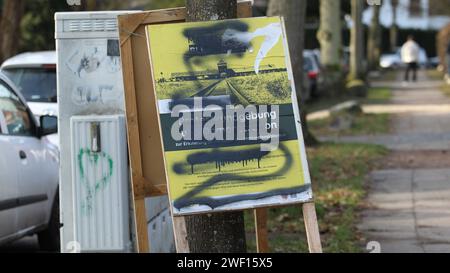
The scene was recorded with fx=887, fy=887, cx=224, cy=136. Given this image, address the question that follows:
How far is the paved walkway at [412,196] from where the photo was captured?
826 cm

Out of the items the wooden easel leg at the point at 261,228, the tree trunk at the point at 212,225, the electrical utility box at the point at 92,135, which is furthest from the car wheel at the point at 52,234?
the tree trunk at the point at 212,225

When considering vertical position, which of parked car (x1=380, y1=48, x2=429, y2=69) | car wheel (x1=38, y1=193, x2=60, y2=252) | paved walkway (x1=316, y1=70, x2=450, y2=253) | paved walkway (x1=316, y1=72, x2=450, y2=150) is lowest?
parked car (x1=380, y1=48, x2=429, y2=69)

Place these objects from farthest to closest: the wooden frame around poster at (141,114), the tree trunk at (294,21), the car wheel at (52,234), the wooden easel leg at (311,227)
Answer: the tree trunk at (294,21) → the car wheel at (52,234) → the wooden frame around poster at (141,114) → the wooden easel leg at (311,227)

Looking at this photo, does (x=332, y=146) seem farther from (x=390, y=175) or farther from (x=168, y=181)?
(x=168, y=181)

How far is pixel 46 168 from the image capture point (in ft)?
27.7

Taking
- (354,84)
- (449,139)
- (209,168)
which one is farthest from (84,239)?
(354,84)

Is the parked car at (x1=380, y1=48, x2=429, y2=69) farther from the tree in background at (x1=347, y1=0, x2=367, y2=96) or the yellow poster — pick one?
the yellow poster

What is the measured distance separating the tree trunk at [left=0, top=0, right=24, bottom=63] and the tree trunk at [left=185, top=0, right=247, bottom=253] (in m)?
14.0

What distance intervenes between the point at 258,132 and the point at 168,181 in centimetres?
61

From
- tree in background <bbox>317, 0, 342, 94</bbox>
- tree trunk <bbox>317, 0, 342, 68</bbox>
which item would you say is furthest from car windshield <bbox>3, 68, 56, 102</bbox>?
tree in background <bbox>317, 0, 342, 94</bbox>

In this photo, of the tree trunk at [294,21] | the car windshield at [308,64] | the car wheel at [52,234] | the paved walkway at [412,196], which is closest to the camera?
the paved walkway at [412,196]

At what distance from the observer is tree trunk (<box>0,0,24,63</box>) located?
18.8m

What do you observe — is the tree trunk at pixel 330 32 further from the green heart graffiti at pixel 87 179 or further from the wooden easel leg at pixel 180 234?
the wooden easel leg at pixel 180 234

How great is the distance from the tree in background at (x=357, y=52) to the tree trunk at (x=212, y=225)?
68.7 ft
